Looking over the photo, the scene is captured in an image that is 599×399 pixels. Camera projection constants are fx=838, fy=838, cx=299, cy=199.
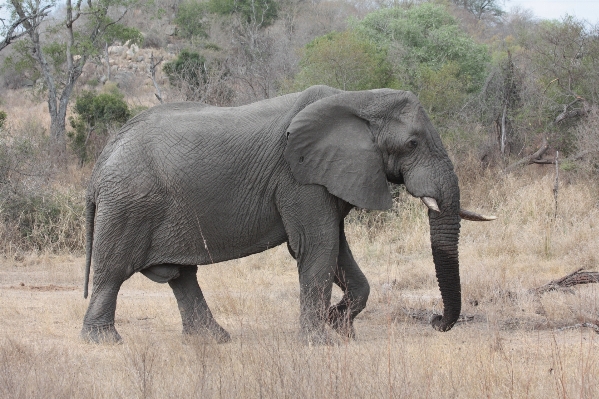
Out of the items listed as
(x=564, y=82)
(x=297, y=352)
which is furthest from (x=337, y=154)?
(x=564, y=82)

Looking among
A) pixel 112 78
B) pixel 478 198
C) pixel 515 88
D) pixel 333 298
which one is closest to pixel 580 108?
pixel 515 88

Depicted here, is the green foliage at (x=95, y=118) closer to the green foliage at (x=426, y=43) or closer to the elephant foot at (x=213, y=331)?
the green foliage at (x=426, y=43)

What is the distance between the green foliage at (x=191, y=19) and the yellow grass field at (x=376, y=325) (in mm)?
32375

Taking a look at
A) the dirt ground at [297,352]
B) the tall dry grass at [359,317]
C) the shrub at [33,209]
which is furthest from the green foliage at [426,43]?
the dirt ground at [297,352]

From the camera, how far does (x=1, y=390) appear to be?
4.68m

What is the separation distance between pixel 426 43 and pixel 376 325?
1651 cm

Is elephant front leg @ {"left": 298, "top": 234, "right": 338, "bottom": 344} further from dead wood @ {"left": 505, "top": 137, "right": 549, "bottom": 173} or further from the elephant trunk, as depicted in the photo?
dead wood @ {"left": 505, "top": 137, "right": 549, "bottom": 173}

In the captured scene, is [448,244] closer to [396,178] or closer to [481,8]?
[396,178]

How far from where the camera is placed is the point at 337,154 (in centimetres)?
677

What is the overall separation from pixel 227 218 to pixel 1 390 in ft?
8.76

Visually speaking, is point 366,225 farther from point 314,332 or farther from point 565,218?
point 314,332

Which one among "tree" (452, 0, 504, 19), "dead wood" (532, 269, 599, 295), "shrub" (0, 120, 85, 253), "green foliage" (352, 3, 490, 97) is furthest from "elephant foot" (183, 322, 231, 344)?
"tree" (452, 0, 504, 19)

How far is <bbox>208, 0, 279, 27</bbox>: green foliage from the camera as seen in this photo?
4219cm

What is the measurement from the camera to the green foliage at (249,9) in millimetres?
42188
